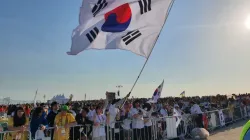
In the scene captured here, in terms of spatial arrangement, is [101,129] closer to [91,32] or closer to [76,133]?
[76,133]

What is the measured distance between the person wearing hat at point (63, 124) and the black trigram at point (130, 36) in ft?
8.72

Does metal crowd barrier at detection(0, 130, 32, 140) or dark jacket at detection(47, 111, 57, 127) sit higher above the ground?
dark jacket at detection(47, 111, 57, 127)

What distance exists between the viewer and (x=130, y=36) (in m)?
8.40

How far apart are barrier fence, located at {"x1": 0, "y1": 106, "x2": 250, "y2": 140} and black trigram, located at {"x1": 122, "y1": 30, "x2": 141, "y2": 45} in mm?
3085

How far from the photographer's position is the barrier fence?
332 inches

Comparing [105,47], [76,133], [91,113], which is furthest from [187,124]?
[105,47]

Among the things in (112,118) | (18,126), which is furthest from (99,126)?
(18,126)

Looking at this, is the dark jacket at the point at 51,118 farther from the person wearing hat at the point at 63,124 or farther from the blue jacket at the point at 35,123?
the person wearing hat at the point at 63,124

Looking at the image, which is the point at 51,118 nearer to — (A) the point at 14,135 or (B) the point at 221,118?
(A) the point at 14,135

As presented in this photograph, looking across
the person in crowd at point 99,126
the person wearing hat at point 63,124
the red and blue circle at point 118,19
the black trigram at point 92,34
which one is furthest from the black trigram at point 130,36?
the person in crowd at point 99,126

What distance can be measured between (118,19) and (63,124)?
344 centimetres

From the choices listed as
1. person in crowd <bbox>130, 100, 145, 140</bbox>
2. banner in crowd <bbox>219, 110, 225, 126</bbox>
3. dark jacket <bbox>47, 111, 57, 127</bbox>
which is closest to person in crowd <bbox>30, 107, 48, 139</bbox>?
dark jacket <bbox>47, 111, 57, 127</bbox>

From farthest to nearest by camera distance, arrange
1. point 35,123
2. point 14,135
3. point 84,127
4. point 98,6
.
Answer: point 84,127
point 35,123
point 98,6
point 14,135

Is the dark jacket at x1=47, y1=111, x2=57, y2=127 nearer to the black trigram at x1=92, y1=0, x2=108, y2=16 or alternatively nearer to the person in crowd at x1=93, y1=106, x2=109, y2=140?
the person in crowd at x1=93, y1=106, x2=109, y2=140
